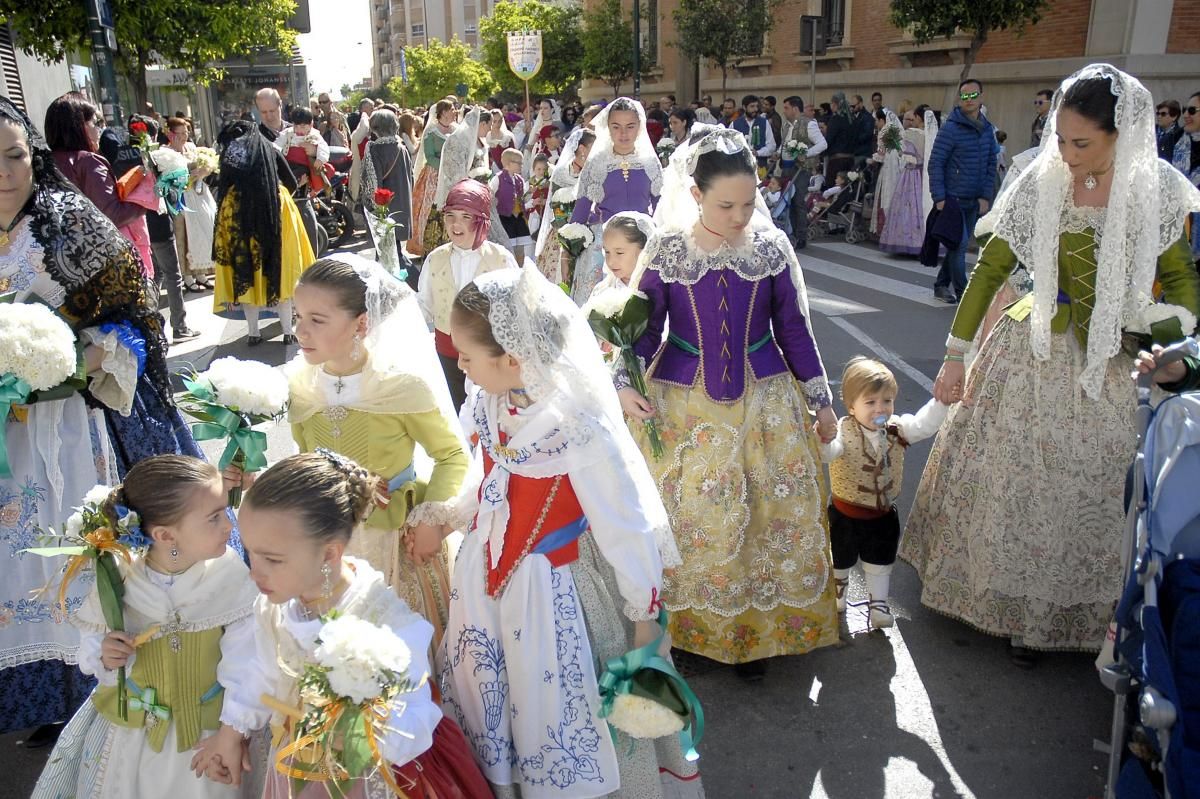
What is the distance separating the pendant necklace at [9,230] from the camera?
304 centimetres

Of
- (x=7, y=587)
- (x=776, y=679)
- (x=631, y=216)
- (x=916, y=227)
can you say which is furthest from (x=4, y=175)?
(x=916, y=227)

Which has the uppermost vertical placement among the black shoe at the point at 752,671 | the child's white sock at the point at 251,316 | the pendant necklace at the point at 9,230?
the pendant necklace at the point at 9,230

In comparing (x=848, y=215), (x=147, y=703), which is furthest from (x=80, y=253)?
(x=848, y=215)

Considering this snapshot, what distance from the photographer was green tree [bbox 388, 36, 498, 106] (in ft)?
162

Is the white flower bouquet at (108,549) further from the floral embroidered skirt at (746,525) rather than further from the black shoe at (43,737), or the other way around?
the floral embroidered skirt at (746,525)

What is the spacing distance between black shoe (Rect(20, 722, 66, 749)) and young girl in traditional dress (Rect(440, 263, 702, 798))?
170cm

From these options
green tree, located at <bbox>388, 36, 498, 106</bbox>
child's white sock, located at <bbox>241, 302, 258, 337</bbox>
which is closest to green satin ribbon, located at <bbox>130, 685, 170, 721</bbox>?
child's white sock, located at <bbox>241, 302, 258, 337</bbox>

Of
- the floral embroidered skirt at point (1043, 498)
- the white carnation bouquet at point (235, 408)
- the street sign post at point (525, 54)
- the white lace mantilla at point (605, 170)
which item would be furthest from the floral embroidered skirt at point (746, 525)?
the street sign post at point (525, 54)

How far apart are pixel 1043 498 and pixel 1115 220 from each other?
103cm

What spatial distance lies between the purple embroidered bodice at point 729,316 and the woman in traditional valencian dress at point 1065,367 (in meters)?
0.68

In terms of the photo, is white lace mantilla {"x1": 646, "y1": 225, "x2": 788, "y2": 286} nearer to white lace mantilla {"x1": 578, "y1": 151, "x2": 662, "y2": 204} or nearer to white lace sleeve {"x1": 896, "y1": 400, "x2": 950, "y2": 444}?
white lace sleeve {"x1": 896, "y1": 400, "x2": 950, "y2": 444}

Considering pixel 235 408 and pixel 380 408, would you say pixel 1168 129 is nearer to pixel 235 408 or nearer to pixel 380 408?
pixel 380 408

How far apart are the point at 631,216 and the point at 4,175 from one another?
9.45ft

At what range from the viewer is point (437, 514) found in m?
2.78
